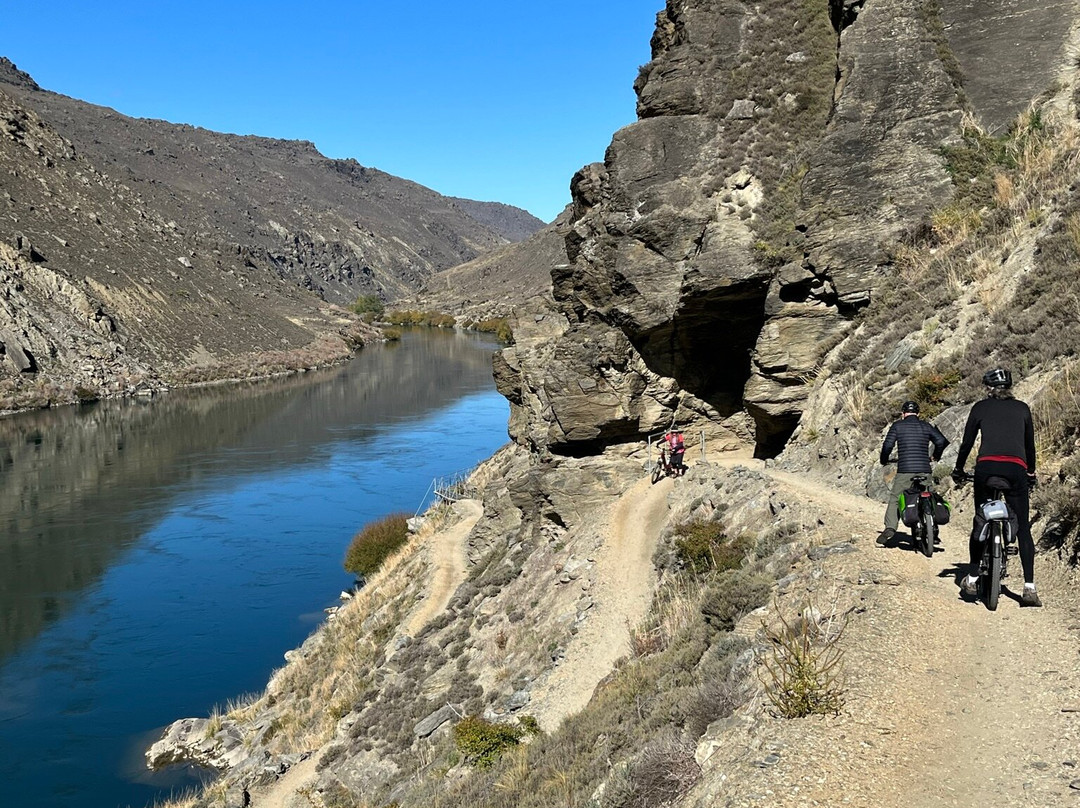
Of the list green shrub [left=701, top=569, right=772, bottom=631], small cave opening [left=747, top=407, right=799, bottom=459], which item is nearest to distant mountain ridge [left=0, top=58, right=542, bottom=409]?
small cave opening [left=747, top=407, right=799, bottom=459]

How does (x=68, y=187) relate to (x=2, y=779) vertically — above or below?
above

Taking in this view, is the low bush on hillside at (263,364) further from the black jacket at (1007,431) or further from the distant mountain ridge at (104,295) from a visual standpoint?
the black jacket at (1007,431)

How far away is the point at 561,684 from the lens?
42.8ft

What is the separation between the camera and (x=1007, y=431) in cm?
724

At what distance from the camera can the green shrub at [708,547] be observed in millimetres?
11875

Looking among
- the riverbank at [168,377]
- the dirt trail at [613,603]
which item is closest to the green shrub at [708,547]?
the dirt trail at [613,603]

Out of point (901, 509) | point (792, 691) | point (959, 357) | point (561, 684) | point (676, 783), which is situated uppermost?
point (959, 357)

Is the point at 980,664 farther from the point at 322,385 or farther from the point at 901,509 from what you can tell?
the point at 322,385

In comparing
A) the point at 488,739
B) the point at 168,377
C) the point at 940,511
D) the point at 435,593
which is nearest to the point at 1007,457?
the point at 940,511

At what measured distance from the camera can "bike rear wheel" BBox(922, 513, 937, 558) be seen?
874 centimetres

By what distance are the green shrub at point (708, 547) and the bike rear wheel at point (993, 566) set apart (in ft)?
14.7

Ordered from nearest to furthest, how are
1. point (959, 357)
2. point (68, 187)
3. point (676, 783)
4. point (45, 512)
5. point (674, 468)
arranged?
1. point (676, 783)
2. point (959, 357)
3. point (674, 468)
4. point (45, 512)
5. point (68, 187)

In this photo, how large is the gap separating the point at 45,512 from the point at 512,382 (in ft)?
93.7

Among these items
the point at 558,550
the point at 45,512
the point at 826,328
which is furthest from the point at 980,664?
the point at 45,512
